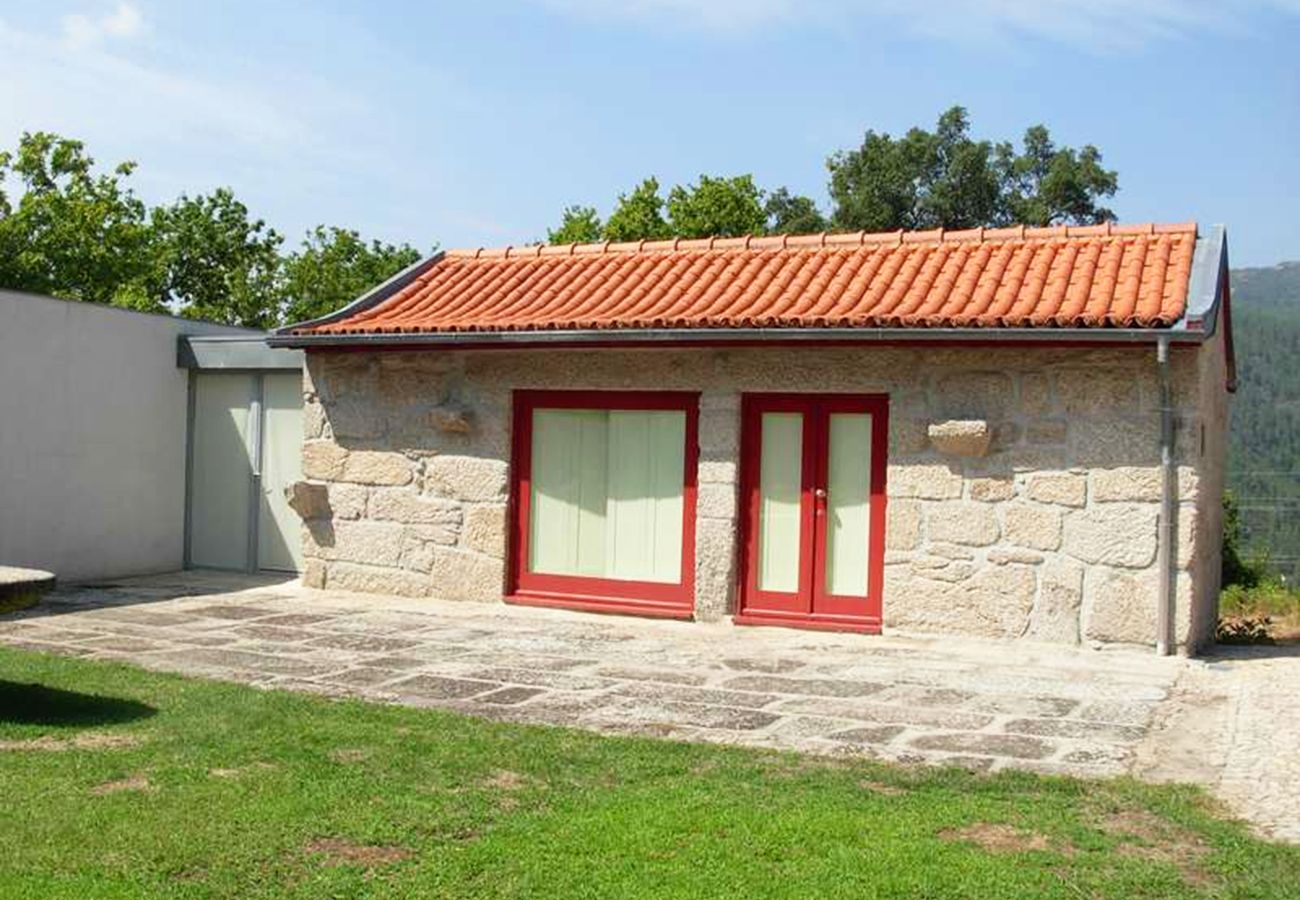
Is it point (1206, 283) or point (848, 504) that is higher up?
point (1206, 283)

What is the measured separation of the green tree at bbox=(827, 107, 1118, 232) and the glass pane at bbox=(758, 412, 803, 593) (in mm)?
35648

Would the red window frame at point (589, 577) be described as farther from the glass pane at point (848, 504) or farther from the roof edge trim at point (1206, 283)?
the roof edge trim at point (1206, 283)

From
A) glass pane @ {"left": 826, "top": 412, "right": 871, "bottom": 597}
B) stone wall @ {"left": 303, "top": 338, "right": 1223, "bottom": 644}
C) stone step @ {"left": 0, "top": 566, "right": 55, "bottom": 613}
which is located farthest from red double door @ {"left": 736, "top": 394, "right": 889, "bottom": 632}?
stone step @ {"left": 0, "top": 566, "right": 55, "bottom": 613}

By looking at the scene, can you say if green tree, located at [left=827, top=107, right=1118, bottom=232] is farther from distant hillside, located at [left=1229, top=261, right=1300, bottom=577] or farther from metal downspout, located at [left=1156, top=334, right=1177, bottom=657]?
metal downspout, located at [left=1156, top=334, right=1177, bottom=657]

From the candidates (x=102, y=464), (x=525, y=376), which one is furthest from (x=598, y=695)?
(x=102, y=464)

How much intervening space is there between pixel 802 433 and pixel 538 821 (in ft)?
20.8

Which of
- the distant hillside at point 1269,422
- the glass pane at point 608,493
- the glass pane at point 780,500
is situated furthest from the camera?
the distant hillside at point 1269,422

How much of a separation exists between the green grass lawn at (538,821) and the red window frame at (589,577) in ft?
15.7

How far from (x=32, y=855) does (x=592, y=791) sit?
205 cm

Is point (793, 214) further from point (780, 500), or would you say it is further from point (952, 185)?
point (780, 500)

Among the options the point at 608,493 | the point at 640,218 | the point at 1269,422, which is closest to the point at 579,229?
the point at 640,218

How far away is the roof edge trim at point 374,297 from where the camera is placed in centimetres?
1259

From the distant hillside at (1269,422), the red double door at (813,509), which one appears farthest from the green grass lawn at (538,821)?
the distant hillside at (1269,422)

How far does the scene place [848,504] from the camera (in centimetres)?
1091
